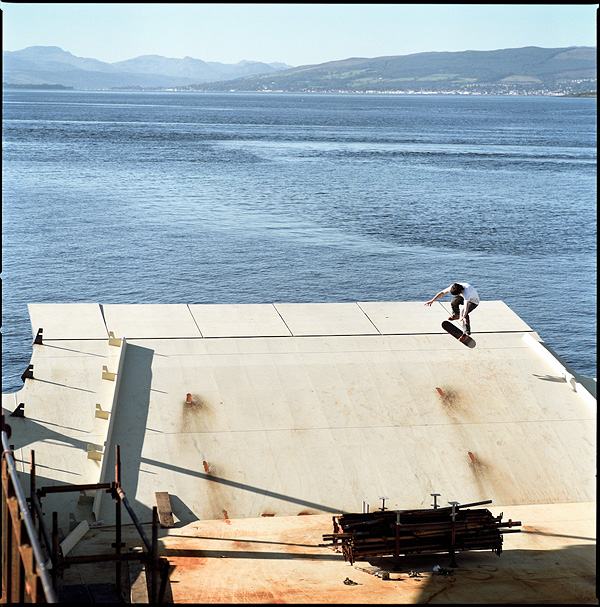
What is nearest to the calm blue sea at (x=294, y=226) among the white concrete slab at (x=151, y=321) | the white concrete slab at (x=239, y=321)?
the white concrete slab at (x=151, y=321)

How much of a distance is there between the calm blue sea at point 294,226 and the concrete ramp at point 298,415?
1206 cm

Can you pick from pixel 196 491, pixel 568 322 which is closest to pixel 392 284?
pixel 568 322

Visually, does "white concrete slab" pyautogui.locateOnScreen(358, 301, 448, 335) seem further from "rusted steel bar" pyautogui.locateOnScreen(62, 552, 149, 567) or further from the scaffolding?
"rusted steel bar" pyautogui.locateOnScreen(62, 552, 149, 567)

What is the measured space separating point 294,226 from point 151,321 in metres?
36.6

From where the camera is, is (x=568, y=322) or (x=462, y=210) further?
(x=462, y=210)

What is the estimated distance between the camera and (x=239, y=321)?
24016 mm

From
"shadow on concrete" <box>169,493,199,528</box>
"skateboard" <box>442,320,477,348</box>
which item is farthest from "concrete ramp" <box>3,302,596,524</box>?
"skateboard" <box>442,320,477,348</box>

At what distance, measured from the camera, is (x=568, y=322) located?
40.8 m

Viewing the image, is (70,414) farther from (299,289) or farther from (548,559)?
(299,289)

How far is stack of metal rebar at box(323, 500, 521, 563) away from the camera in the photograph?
14711 millimetres

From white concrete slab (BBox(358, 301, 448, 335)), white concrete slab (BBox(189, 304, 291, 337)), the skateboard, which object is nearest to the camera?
the skateboard

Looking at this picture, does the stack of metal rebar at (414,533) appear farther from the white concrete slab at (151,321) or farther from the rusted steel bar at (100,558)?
the white concrete slab at (151,321)

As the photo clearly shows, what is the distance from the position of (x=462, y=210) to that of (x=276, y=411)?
51316 mm

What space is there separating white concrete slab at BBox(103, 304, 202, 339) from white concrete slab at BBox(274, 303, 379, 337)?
116 inches
